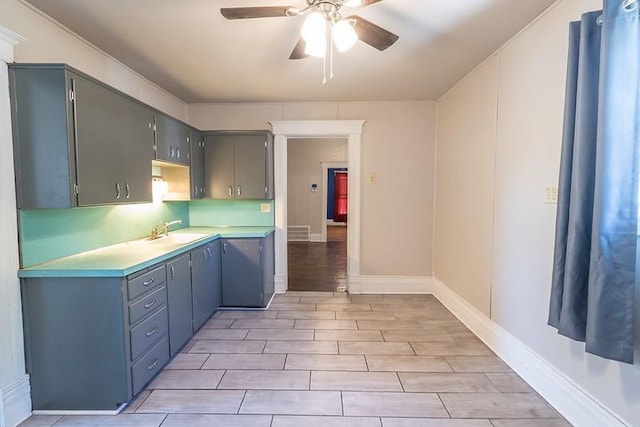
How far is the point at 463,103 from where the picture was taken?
3.32 meters

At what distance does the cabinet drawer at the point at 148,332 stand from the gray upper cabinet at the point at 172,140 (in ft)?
4.55

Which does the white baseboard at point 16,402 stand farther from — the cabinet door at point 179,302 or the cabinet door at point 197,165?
the cabinet door at point 197,165

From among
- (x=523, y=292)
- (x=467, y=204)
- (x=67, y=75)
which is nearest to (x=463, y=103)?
(x=467, y=204)

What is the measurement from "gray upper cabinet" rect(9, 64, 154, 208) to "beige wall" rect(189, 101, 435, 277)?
2.13 metres

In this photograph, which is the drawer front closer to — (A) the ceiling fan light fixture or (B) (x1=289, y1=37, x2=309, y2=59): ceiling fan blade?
→ (B) (x1=289, y1=37, x2=309, y2=59): ceiling fan blade

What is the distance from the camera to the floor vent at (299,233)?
8.25 meters

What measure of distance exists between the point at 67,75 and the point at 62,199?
716 mm

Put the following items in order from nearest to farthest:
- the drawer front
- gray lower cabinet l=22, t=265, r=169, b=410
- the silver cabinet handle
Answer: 1. gray lower cabinet l=22, t=265, r=169, b=410
2. the drawer front
3. the silver cabinet handle

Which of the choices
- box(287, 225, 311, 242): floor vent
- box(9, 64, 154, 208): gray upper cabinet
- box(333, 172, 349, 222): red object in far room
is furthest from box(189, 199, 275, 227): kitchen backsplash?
box(333, 172, 349, 222): red object in far room

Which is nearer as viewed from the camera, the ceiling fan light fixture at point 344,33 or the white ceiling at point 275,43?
the ceiling fan light fixture at point 344,33

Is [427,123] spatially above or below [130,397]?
above

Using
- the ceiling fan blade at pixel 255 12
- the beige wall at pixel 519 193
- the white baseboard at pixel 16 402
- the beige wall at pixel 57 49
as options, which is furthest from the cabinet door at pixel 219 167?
the beige wall at pixel 519 193

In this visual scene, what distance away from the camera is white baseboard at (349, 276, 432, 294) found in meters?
4.20

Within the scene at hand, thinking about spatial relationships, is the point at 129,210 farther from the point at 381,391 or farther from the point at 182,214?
the point at 381,391
